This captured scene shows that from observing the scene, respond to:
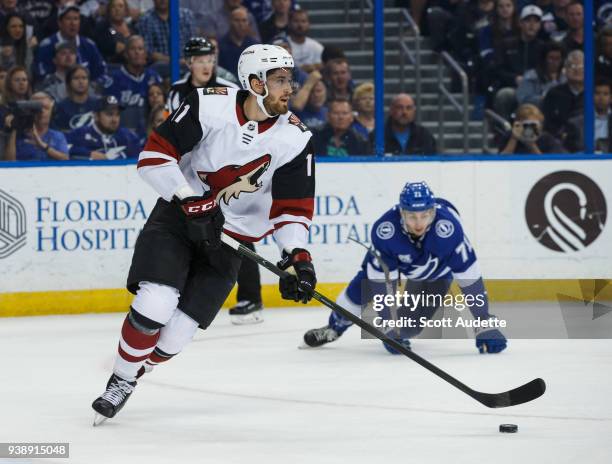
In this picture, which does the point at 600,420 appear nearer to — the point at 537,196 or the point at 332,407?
the point at 332,407

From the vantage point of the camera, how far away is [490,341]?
19.1 feet

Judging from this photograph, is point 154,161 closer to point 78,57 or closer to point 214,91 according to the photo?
point 214,91

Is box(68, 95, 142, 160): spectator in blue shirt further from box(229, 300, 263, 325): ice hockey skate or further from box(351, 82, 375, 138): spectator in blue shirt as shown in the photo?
box(351, 82, 375, 138): spectator in blue shirt

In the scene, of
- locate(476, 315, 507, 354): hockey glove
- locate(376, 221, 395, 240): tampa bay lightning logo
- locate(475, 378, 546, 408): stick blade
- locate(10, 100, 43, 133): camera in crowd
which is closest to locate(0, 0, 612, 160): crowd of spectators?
locate(10, 100, 43, 133): camera in crowd

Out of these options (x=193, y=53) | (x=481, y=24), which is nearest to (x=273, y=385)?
(x=193, y=53)

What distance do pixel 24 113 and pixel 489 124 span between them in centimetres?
281

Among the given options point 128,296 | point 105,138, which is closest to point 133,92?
point 105,138

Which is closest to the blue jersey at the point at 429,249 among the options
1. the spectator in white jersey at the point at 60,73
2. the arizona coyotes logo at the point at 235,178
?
the arizona coyotes logo at the point at 235,178

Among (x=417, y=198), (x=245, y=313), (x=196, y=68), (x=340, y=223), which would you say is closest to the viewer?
(x=417, y=198)

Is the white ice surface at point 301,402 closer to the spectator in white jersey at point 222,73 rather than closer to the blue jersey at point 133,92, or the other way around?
the blue jersey at point 133,92

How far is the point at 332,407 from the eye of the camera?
464 centimetres

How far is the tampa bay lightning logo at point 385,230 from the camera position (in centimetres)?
580

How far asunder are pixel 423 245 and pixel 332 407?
134 cm

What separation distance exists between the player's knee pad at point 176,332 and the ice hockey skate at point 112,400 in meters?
0.16
